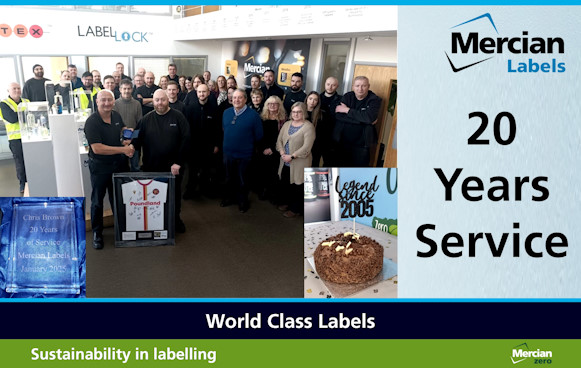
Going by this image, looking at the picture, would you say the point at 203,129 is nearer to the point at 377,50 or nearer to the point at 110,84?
the point at 110,84

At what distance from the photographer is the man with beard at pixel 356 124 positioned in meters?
3.24

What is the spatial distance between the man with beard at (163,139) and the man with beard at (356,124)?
111 cm

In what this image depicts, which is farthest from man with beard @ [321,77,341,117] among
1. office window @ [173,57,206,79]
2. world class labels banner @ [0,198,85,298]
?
office window @ [173,57,206,79]

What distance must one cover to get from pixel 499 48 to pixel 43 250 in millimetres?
1533

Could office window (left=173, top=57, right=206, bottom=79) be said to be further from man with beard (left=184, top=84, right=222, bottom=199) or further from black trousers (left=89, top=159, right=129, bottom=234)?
black trousers (left=89, top=159, right=129, bottom=234)

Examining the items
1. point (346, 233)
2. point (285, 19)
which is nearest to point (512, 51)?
point (346, 233)

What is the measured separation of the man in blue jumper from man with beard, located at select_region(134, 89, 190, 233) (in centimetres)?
37

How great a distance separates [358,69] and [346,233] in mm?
3133

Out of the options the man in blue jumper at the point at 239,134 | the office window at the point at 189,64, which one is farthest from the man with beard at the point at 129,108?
the office window at the point at 189,64

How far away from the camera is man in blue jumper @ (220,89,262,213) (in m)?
3.06

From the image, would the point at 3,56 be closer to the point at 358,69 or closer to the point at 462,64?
the point at 358,69

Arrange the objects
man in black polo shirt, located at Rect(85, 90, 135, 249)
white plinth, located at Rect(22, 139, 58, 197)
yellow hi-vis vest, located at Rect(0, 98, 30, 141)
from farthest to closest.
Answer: yellow hi-vis vest, located at Rect(0, 98, 30, 141)
white plinth, located at Rect(22, 139, 58, 197)
man in black polo shirt, located at Rect(85, 90, 135, 249)

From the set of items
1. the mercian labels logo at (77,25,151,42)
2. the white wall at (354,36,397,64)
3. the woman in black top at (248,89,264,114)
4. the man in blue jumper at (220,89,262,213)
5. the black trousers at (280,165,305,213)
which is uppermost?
the mercian labels logo at (77,25,151,42)

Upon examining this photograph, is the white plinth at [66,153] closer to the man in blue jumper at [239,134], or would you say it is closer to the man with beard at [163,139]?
the man with beard at [163,139]
